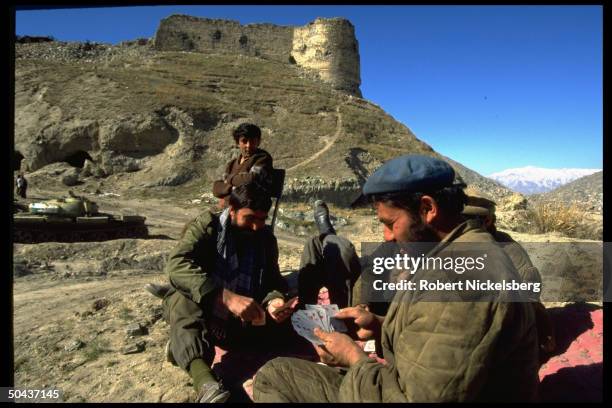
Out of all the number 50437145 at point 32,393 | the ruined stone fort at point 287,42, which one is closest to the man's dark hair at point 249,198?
the number 50437145 at point 32,393

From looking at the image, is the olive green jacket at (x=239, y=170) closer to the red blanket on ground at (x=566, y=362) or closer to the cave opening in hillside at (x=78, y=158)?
the red blanket on ground at (x=566, y=362)

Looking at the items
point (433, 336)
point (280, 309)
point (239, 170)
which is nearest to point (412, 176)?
point (433, 336)

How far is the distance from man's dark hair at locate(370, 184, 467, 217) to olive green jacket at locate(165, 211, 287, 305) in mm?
1587

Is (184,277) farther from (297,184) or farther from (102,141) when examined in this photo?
(102,141)

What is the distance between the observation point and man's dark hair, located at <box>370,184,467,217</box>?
190cm

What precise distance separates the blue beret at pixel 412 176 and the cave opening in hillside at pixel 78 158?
25.6 m

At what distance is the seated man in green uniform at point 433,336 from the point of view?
1535 mm

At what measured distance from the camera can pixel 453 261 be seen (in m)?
1.72

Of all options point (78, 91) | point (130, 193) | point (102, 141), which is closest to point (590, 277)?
point (130, 193)

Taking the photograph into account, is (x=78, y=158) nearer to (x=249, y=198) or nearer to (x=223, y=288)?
(x=249, y=198)

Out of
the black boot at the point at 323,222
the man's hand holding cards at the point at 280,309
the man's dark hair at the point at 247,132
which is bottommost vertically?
the man's hand holding cards at the point at 280,309

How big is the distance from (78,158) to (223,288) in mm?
25161

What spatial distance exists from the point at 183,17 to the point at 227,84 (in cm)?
1211

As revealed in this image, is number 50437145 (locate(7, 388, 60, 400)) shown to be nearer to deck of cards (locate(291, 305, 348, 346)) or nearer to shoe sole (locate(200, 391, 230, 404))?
shoe sole (locate(200, 391, 230, 404))
